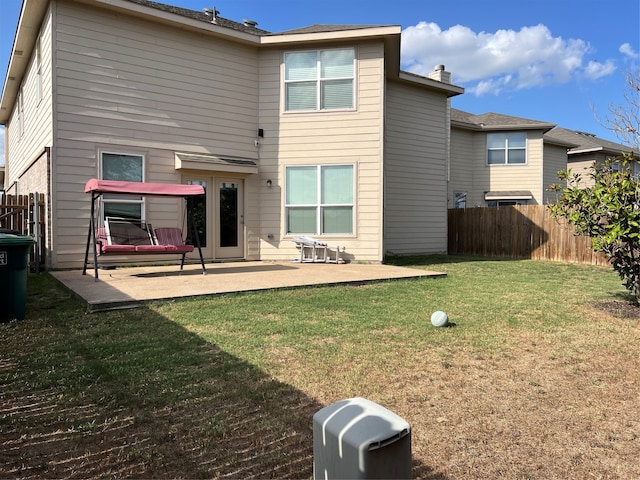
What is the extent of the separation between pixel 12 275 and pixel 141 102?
5931mm

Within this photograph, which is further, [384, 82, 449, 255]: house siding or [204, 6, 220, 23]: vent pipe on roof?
[204, 6, 220, 23]: vent pipe on roof

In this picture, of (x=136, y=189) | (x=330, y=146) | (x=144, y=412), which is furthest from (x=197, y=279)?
(x=330, y=146)

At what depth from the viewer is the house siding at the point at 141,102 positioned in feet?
28.4

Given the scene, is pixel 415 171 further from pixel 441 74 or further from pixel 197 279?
pixel 197 279

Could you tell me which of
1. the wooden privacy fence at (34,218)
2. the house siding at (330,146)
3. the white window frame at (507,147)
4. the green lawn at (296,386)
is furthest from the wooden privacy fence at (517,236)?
the wooden privacy fence at (34,218)

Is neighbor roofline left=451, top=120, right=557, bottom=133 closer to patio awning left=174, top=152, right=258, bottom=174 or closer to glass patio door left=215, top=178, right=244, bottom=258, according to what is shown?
patio awning left=174, top=152, right=258, bottom=174

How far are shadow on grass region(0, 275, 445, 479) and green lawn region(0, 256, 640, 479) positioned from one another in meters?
0.01

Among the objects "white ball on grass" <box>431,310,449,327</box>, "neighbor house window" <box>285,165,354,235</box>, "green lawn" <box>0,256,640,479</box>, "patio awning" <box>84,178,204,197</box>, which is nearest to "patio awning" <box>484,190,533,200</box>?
"neighbor house window" <box>285,165,354,235</box>

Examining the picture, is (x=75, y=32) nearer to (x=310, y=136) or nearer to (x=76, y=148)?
(x=76, y=148)

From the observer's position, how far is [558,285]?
7.57 meters

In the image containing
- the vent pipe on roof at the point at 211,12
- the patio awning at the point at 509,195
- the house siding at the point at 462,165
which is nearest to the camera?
the vent pipe on roof at the point at 211,12

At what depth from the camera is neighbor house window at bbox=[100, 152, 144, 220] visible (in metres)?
9.03

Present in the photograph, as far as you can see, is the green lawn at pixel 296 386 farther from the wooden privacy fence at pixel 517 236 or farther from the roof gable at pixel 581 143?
the roof gable at pixel 581 143

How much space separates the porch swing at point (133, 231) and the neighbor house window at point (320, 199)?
2.59 m
